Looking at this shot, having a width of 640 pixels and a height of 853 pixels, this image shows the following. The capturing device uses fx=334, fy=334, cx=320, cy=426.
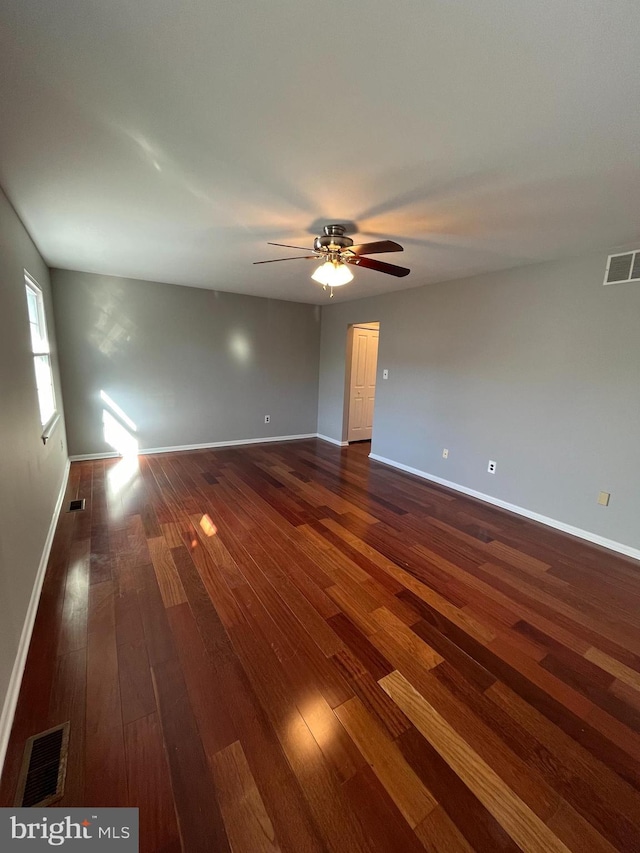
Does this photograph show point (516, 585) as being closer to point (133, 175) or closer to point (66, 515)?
point (133, 175)

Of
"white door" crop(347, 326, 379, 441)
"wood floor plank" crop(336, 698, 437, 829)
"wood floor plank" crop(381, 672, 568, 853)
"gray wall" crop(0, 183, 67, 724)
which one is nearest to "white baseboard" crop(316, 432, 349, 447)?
"white door" crop(347, 326, 379, 441)

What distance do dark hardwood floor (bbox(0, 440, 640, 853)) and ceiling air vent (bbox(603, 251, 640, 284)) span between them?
2156mm

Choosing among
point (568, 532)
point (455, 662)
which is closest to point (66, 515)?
point (455, 662)

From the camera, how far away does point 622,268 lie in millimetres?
2566

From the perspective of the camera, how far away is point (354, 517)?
313 cm

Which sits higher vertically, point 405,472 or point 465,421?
point 465,421

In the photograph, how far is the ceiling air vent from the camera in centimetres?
251

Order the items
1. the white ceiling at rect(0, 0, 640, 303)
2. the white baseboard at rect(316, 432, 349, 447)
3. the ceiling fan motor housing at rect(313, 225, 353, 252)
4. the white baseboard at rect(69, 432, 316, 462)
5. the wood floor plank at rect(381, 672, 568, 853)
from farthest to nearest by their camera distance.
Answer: the white baseboard at rect(316, 432, 349, 447) → the white baseboard at rect(69, 432, 316, 462) → the ceiling fan motor housing at rect(313, 225, 353, 252) → the wood floor plank at rect(381, 672, 568, 853) → the white ceiling at rect(0, 0, 640, 303)

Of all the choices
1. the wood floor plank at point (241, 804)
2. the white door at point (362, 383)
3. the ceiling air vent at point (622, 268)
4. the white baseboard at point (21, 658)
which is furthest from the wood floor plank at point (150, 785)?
the white door at point (362, 383)

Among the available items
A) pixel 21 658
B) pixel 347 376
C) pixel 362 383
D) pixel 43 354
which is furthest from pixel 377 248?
pixel 362 383

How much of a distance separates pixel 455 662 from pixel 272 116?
8.36 ft

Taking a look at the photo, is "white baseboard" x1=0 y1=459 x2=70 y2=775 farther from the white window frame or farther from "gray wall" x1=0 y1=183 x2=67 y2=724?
the white window frame

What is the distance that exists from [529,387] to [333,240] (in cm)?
228

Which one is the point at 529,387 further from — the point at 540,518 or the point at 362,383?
the point at 362,383
